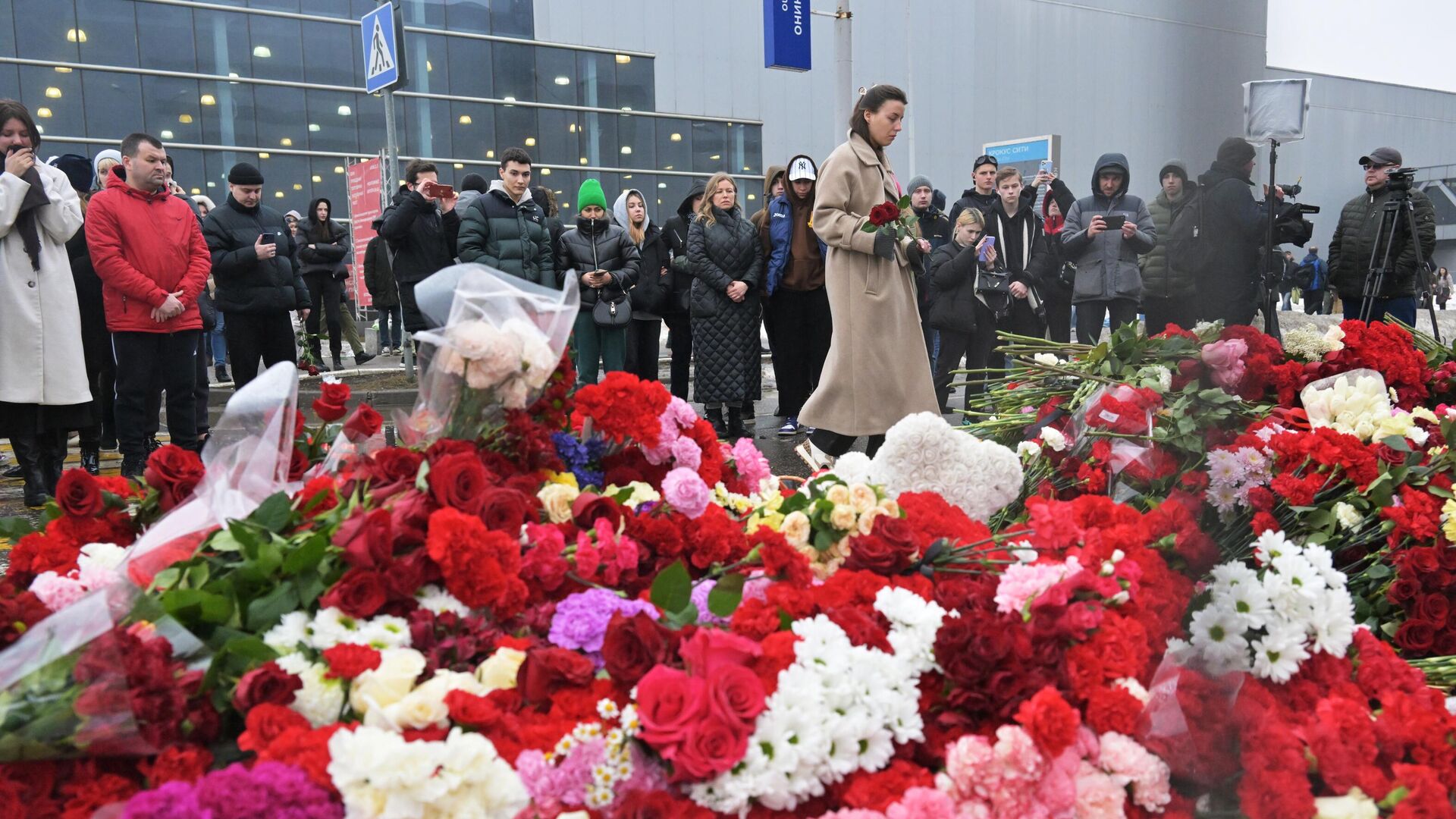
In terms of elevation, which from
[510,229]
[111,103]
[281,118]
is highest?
[111,103]

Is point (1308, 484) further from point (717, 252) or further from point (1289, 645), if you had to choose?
point (717, 252)

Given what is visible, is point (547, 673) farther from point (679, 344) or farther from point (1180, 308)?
point (679, 344)

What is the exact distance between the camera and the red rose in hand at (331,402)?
2.01 metres

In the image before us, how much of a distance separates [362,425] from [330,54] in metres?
19.5

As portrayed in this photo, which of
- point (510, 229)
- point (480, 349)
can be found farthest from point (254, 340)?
point (480, 349)

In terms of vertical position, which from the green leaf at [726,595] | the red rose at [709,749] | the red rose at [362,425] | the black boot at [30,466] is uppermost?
the red rose at [362,425]

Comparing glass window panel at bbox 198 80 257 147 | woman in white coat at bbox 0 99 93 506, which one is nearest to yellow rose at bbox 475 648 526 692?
woman in white coat at bbox 0 99 93 506

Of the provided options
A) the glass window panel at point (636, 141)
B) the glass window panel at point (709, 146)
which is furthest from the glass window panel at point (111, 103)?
the glass window panel at point (709, 146)

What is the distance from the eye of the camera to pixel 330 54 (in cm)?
1936

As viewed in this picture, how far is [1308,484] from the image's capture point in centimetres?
215

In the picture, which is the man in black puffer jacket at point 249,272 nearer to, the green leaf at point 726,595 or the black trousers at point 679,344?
the black trousers at point 679,344

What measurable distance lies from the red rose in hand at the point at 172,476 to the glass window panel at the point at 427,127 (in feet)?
62.9

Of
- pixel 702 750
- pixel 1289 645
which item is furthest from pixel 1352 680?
pixel 702 750

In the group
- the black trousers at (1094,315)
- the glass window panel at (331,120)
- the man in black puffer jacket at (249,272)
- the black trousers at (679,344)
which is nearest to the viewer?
the man in black puffer jacket at (249,272)
